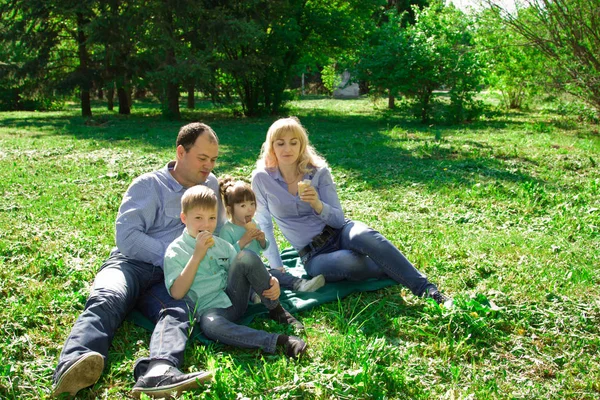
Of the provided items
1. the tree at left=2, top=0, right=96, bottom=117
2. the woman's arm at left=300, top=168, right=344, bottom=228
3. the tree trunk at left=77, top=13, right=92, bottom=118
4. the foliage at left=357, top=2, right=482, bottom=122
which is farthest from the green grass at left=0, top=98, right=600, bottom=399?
the tree at left=2, top=0, right=96, bottom=117

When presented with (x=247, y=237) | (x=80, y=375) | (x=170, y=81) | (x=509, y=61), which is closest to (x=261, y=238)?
(x=247, y=237)

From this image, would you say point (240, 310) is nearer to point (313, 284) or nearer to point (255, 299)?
point (255, 299)

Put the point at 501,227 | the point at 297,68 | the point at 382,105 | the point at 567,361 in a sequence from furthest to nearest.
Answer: the point at 382,105 < the point at 297,68 < the point at 501,227 < the point at 567,361

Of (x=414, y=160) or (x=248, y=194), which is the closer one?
(x=248, y=194)

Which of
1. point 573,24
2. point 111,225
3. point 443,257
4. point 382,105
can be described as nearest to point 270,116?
point 382,105

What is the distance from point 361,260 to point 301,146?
1053mm

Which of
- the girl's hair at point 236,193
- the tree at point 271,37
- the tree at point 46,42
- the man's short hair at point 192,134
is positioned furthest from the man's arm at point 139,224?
the tree at point 46,42

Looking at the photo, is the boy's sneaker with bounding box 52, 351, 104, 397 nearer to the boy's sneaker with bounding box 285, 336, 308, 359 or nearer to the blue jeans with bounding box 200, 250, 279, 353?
the blue jeans with bounding box 200, 250, 279, 353

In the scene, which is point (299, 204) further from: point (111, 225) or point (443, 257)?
point (111, 225)

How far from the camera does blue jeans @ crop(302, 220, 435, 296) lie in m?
3.76

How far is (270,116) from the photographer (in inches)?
774

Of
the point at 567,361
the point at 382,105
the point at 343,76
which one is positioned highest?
the point at 343,76

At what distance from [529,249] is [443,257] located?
851 mm

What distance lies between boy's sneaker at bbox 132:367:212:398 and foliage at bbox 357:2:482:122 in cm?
1390
